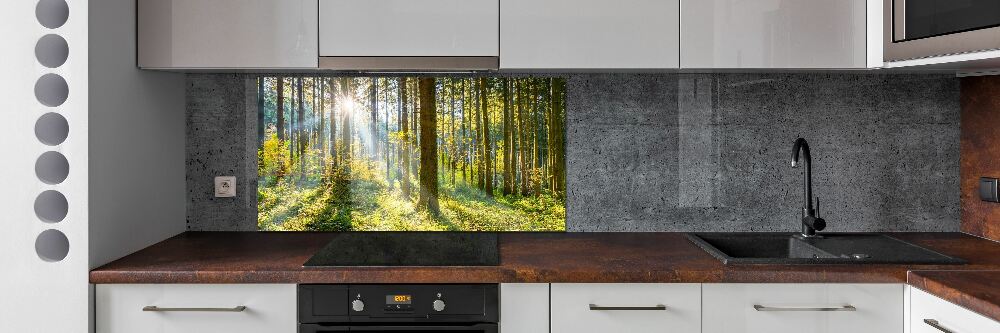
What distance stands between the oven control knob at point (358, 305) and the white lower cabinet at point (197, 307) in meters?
0.16

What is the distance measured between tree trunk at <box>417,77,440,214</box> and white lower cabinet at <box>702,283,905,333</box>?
107 cm

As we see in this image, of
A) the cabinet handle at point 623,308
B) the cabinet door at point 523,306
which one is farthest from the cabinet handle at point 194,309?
the cabinet handle at point 623,308

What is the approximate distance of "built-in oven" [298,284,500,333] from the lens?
184 cm

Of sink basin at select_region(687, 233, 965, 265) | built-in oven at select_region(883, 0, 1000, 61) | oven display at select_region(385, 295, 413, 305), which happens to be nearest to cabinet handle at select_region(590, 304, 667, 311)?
sink basin at select_region(687, 233, 965, 265)

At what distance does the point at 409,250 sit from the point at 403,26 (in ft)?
2.23

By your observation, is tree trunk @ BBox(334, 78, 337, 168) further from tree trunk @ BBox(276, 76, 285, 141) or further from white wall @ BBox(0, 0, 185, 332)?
white wall @ BBox(0, 0, 185, 332)

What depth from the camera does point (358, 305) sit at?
1.83 m

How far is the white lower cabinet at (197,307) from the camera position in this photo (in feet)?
6.08

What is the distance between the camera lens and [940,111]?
2.48 m

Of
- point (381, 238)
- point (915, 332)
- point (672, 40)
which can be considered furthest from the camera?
point (381, 238)
